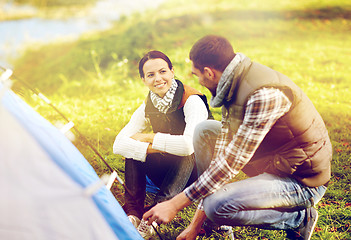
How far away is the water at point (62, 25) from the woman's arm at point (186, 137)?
6168 millimetres

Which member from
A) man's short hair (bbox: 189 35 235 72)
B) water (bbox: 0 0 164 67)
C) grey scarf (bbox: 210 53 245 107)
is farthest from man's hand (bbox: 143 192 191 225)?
water (bbox: 0 0 164 67)

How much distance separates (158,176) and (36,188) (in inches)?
45.2

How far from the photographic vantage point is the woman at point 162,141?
199cm

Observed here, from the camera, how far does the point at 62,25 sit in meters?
9.17

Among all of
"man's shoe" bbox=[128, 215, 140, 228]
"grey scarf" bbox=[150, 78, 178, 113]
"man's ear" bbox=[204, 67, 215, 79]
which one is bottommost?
"man's shoe" bbox=[128, 215, 140, 228]

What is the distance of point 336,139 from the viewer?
120 inches

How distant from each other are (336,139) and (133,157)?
1999 mm

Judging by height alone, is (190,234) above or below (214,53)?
below

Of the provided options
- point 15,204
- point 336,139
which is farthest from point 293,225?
point 336,139

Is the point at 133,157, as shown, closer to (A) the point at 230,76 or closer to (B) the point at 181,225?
(B) the point at 181,225

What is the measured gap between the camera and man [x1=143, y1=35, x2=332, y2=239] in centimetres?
148

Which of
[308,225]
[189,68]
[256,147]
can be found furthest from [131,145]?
[189,68]

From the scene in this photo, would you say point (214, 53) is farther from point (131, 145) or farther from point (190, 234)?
point (190, 234)

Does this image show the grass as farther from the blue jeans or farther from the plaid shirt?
the plaid shirt
